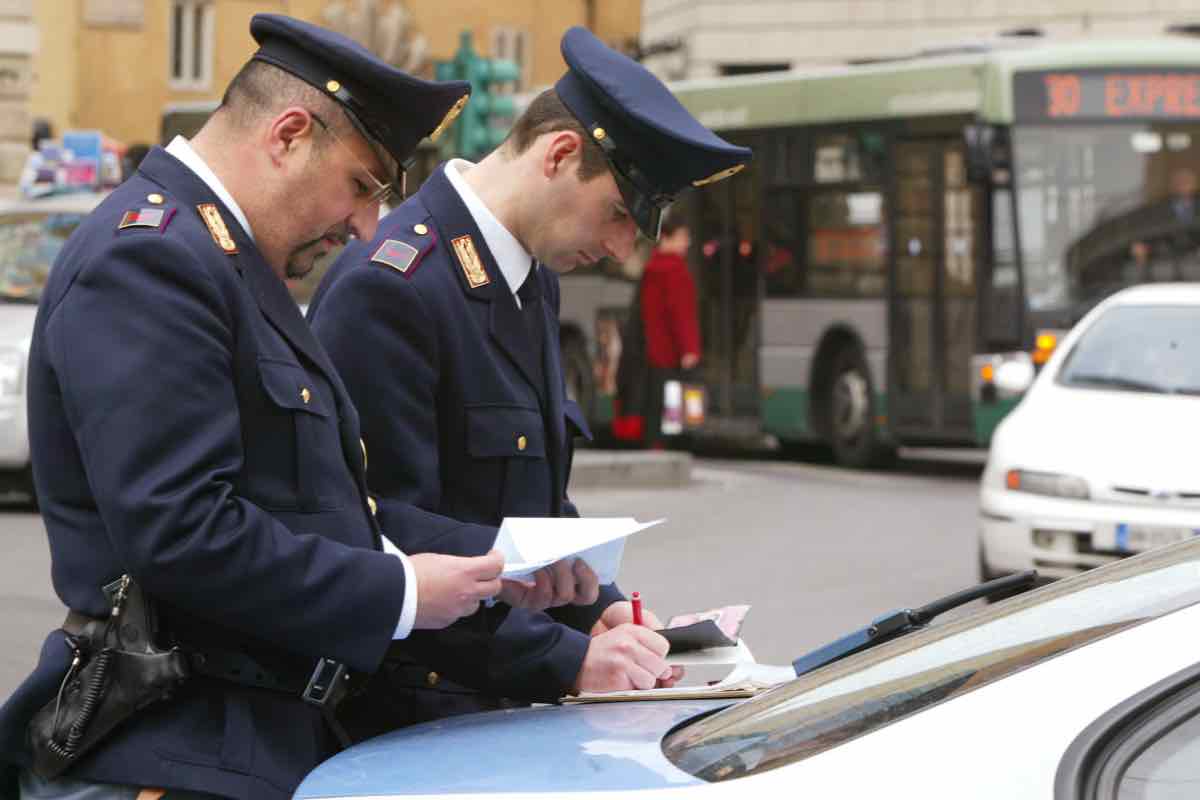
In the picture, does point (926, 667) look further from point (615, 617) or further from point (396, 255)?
point (396, 255)

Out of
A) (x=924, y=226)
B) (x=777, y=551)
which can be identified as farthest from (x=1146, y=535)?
(x=924, y=226)

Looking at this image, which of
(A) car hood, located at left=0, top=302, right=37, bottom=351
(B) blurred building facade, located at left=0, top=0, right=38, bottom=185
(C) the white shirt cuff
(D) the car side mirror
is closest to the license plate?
(D) the car side mirror

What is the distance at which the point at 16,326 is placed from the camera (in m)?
12.4

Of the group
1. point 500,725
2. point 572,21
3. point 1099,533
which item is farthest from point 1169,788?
point 572,21

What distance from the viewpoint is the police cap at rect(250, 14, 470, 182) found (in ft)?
10.4

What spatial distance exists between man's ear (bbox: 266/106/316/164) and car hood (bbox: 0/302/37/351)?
9.41m

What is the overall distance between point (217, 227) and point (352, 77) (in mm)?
270

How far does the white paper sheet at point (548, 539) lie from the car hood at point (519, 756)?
203 mm

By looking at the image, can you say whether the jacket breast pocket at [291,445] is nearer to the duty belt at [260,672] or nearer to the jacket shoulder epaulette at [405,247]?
the duty belt at [260,672]

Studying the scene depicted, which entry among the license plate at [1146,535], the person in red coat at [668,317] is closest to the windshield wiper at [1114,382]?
the license plate at [1146,535]

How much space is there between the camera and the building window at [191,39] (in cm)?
5078

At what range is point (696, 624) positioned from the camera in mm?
3795

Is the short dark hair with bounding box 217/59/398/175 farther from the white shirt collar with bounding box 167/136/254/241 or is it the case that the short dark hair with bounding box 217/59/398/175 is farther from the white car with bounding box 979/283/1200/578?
the white car with bounding box 979/283/1200/578

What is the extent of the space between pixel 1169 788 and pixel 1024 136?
50.2 feet
